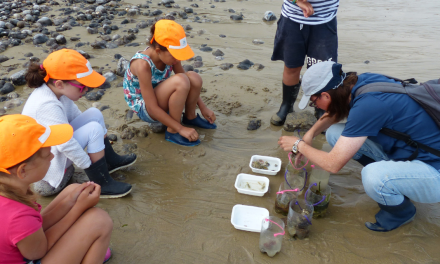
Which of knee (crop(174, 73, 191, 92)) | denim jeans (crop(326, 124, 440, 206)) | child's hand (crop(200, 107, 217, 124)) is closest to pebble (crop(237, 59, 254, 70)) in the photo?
child's hand (crop(200, 107, 217, 124))

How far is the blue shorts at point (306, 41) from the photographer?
3420 millimetres

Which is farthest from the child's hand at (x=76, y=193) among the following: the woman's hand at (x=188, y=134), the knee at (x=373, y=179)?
the knee at (x=373, y=179)

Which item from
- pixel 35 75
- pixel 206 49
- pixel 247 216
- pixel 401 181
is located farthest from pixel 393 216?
pixel 206 49

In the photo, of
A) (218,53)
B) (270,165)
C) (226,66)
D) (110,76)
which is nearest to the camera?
(270,165)

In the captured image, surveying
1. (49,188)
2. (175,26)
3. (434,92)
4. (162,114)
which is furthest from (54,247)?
(434,92)

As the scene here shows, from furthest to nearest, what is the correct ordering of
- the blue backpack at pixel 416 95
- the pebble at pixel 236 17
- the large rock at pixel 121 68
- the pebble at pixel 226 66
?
→ the pebble at pixel 236 17
the pebble at pixel 226 66
the large rock at pixel 121 68
the blue backpack at pixel 416 95

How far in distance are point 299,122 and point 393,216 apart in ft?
5.24

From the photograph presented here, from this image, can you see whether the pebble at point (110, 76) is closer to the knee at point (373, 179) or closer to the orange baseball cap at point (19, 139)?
the orange baseball cap at point (19, 139)

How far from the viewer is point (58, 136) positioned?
6.02 ft

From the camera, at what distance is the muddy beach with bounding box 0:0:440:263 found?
232 centimetres

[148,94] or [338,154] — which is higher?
[338,154]

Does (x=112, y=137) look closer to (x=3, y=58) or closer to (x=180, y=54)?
(x=180, y=54)

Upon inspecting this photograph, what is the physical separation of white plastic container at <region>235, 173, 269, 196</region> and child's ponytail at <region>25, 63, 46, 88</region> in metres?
1.89

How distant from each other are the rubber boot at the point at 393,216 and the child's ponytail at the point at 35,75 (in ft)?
9.52
